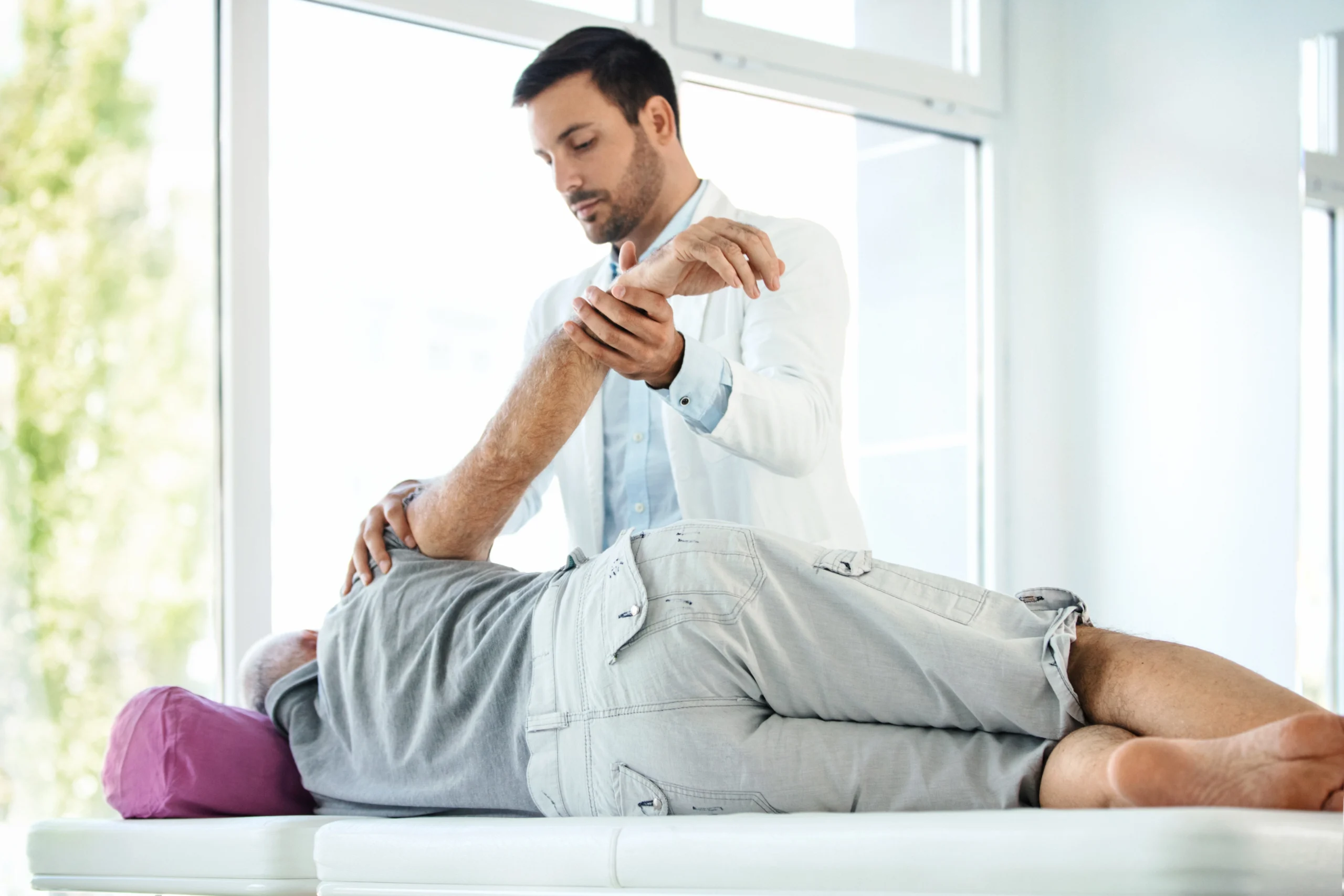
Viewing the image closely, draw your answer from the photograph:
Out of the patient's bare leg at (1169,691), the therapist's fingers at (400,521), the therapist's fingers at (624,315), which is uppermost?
the therapist's fingers at (624,315)

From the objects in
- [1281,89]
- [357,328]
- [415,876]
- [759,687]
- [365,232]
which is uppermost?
[1281,89]

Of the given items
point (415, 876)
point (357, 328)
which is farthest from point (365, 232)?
point (415, 876)

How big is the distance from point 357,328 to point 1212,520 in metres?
2.22

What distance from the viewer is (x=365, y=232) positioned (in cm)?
296

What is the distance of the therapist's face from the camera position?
241 centimetres

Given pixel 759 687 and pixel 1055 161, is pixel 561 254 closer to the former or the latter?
pixel 1055 161

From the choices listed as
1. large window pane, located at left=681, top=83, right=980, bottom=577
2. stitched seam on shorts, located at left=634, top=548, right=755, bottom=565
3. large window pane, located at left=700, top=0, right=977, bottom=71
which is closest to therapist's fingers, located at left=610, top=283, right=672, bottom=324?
stitched seam on shorts, located at left=634, top=548, right=755, bottom=565

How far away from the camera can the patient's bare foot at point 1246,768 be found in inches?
38.8

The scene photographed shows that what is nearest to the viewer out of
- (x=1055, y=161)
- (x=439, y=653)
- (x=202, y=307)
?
(x=439, y=653)

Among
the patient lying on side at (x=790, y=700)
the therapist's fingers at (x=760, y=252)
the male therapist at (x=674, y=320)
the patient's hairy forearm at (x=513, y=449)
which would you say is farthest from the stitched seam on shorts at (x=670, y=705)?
the male therapist at (x=674, y=320)

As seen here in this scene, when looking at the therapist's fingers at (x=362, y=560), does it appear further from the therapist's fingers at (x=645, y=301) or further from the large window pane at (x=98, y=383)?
the large window pane at (x=98, y=383)

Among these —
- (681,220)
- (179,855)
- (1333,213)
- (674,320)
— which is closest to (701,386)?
(674,320)

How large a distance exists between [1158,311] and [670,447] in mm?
1884

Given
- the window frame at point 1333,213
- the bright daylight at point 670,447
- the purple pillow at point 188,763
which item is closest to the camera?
the bright daylight at point 670,447
